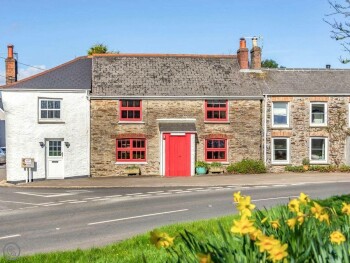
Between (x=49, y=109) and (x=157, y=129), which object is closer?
(x=49, y=109)

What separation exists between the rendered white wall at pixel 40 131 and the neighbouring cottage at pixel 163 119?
2.5 inches

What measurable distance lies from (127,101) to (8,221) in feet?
57.7

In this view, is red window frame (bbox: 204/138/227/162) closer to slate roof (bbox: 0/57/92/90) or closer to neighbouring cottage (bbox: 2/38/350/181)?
neighbouring cottage (bbox: 2/38/350/181)

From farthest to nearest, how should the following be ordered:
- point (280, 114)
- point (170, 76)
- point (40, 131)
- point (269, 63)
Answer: point (269, 63) < point (170, 76) < point (280, 114) < point (40, 131)

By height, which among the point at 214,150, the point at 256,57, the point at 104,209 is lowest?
the point at 104,209

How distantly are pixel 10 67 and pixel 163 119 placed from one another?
1160 centimetres

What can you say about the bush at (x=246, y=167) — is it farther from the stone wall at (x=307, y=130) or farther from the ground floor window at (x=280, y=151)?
the ground floor window at (x=280, y=151)

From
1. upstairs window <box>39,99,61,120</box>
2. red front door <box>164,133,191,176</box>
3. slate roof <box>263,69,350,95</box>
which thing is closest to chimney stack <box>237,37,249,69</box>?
slate roof <box>263,69,350,95</box>

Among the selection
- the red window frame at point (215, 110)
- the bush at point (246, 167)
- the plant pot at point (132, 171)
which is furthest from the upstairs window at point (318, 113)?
the plant pot at point (132, 171)

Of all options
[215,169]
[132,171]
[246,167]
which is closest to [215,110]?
[215,169]

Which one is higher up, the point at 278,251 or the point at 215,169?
the point at 278,251

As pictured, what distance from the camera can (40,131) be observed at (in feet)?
102

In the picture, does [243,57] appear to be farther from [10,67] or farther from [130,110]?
[10,67]

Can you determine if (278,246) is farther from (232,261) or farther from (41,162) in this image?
(41,162)
